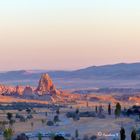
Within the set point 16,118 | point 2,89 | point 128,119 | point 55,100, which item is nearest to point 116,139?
point 128,119

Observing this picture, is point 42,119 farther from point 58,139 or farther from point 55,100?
point 55,100

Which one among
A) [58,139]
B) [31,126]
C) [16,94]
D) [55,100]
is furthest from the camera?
[16,94]

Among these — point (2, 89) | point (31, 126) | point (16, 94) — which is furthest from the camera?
point (2, 89)

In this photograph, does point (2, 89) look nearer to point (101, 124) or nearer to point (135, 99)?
point (135, 99)

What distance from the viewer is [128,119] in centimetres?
8956

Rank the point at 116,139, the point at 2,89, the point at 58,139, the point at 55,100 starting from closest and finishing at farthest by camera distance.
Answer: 1. the point at 58,139
2. the point at 116,139
3. the point at 55,100
4. the point at 2,89

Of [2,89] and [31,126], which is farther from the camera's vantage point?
[2,89]

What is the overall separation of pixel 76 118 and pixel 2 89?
255ft

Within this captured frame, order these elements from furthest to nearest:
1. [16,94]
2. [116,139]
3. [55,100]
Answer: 1. [16,94]
2. [55,100]
3. [116,139]

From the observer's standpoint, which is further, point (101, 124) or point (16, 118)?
point (16, 118)

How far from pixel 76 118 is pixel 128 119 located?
680 cm

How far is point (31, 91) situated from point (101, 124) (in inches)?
2932

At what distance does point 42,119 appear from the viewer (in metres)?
92.9

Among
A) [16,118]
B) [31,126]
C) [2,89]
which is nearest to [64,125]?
[31,126]
